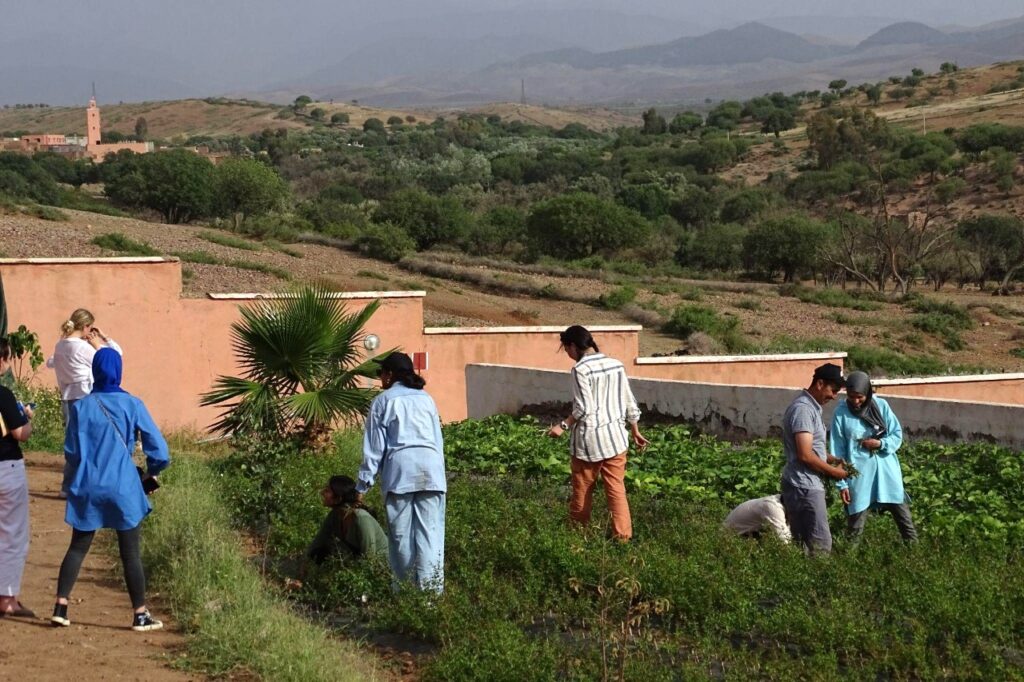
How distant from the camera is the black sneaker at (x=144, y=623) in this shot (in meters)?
7.73

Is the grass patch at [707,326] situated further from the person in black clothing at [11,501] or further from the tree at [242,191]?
the tree at [242,191]

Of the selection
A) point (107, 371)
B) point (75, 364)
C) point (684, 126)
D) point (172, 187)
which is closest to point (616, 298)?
point (172, 187)

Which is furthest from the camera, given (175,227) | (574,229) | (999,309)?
(574,229)

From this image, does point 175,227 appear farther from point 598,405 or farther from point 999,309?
point 598,405

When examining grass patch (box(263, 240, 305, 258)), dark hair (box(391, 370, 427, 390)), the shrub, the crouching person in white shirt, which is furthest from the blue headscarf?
the shrub

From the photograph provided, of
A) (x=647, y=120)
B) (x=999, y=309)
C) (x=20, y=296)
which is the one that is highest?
(x=647, y=120)

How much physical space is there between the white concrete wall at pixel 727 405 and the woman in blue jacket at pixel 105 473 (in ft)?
32.5

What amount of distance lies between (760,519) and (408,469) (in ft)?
9.27

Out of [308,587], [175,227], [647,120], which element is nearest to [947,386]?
[308,587]

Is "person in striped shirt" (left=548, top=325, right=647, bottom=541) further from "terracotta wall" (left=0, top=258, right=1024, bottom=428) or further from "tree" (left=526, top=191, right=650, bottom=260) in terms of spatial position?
"tree" (left=526, top=191, right=650, bottom=260)

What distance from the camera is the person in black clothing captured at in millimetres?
7598

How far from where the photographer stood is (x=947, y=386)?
18.2m

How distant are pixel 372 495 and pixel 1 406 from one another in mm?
4393

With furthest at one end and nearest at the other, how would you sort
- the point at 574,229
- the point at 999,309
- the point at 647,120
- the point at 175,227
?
the point at 647,120
the point at 574,229
the point at 175,227
the point at 999,309
